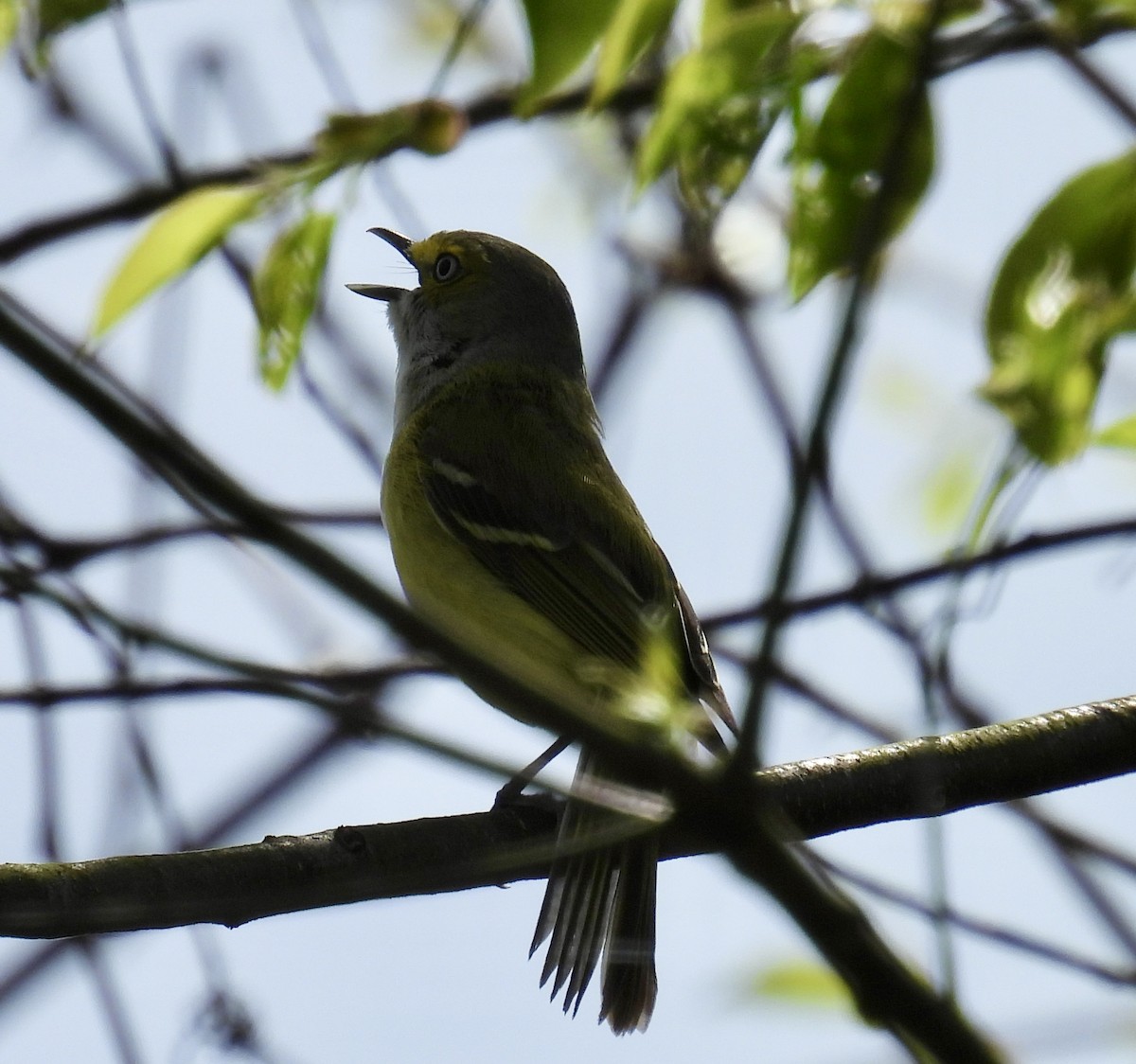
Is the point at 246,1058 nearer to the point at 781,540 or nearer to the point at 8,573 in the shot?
the point at 8,573

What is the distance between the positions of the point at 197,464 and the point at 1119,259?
163 cm

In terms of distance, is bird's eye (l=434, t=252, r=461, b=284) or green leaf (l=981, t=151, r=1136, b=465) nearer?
green leaf (l=981, t=151, r=1136, b=465)

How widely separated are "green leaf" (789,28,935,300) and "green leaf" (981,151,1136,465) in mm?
247

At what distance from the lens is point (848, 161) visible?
8.83 feet

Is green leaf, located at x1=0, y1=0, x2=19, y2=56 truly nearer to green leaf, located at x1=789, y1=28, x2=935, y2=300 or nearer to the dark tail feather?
green leaf, located at x1=789, y1=28, x2=935, y2=300

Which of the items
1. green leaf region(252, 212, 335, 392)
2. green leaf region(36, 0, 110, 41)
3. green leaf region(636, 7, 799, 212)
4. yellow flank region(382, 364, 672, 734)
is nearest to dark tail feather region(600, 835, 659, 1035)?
yellow flank region(382, 364, 672, 734)

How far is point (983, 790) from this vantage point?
359 cm

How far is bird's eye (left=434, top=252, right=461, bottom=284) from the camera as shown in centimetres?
675

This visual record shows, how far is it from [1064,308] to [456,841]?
194cm

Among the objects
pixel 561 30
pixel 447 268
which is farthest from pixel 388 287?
pixel 561 30

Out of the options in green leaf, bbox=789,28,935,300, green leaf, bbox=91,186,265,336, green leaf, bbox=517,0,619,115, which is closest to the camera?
green leaf, bbox=517,0,619,115

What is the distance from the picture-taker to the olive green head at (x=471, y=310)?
6.59 meters

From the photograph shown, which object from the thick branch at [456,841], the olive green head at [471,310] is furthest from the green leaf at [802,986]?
the olive green head at [471,310]

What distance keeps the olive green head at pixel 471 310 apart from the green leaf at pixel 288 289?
3611 millimetres
